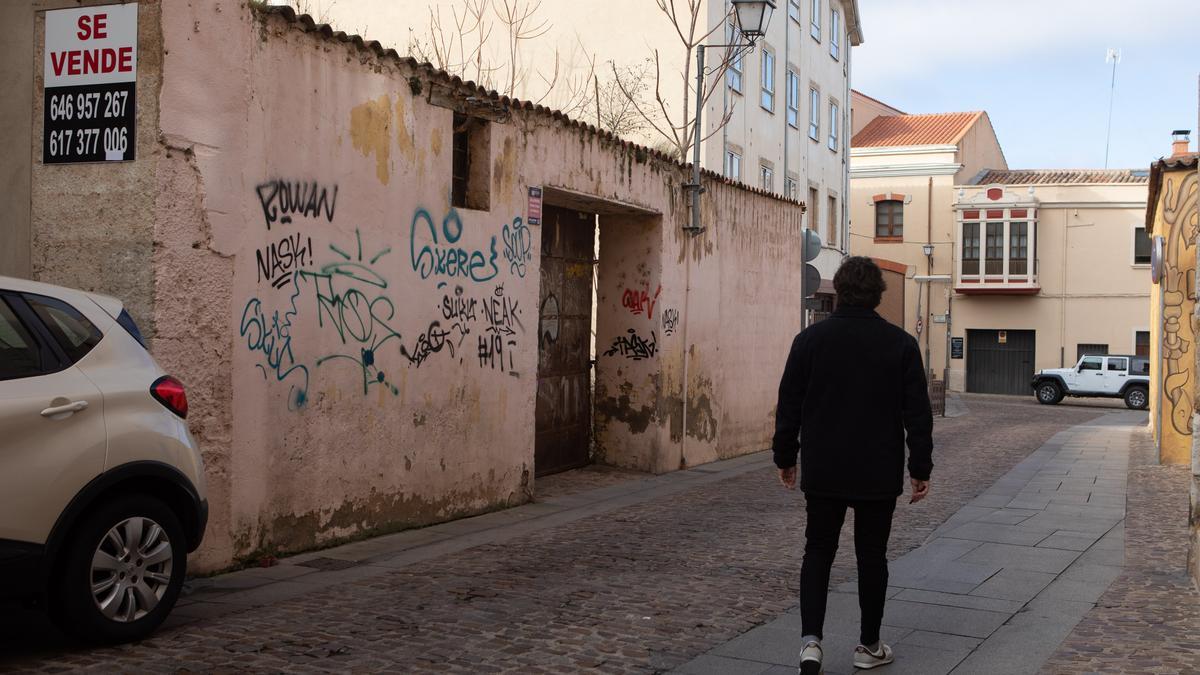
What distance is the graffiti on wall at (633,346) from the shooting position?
1402 centimetres

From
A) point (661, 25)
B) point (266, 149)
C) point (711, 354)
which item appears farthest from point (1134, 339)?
point (266, 149)

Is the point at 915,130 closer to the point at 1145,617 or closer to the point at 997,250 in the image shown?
the point at 997,250

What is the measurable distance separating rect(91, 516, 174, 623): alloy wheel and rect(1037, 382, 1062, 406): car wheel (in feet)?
127

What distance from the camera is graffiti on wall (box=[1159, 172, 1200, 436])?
51.0 ft

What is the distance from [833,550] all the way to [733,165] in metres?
24.3

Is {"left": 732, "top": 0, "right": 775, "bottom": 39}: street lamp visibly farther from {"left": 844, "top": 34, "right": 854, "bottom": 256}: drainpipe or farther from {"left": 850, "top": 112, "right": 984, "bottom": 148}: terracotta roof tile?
{"left": 850, "top": 112, "right": 984, "bottom": 148}: terracotta roof tile

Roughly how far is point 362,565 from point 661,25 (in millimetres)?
20813

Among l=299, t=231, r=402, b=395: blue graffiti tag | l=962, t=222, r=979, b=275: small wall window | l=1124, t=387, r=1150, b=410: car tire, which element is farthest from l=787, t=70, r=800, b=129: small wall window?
l=299, t=231, r=402, b=395: blue graffiti tag

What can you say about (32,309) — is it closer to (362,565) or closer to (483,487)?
(362,565)

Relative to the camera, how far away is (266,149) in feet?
25.5

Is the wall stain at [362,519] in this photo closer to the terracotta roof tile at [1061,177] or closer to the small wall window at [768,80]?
the small wall window at [768,80]

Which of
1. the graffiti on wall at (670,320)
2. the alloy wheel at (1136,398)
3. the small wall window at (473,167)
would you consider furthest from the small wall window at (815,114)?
the small wall window at (473,167)

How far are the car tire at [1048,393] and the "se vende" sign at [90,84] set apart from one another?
38.0 meters

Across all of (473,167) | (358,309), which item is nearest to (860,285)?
(358,309)
